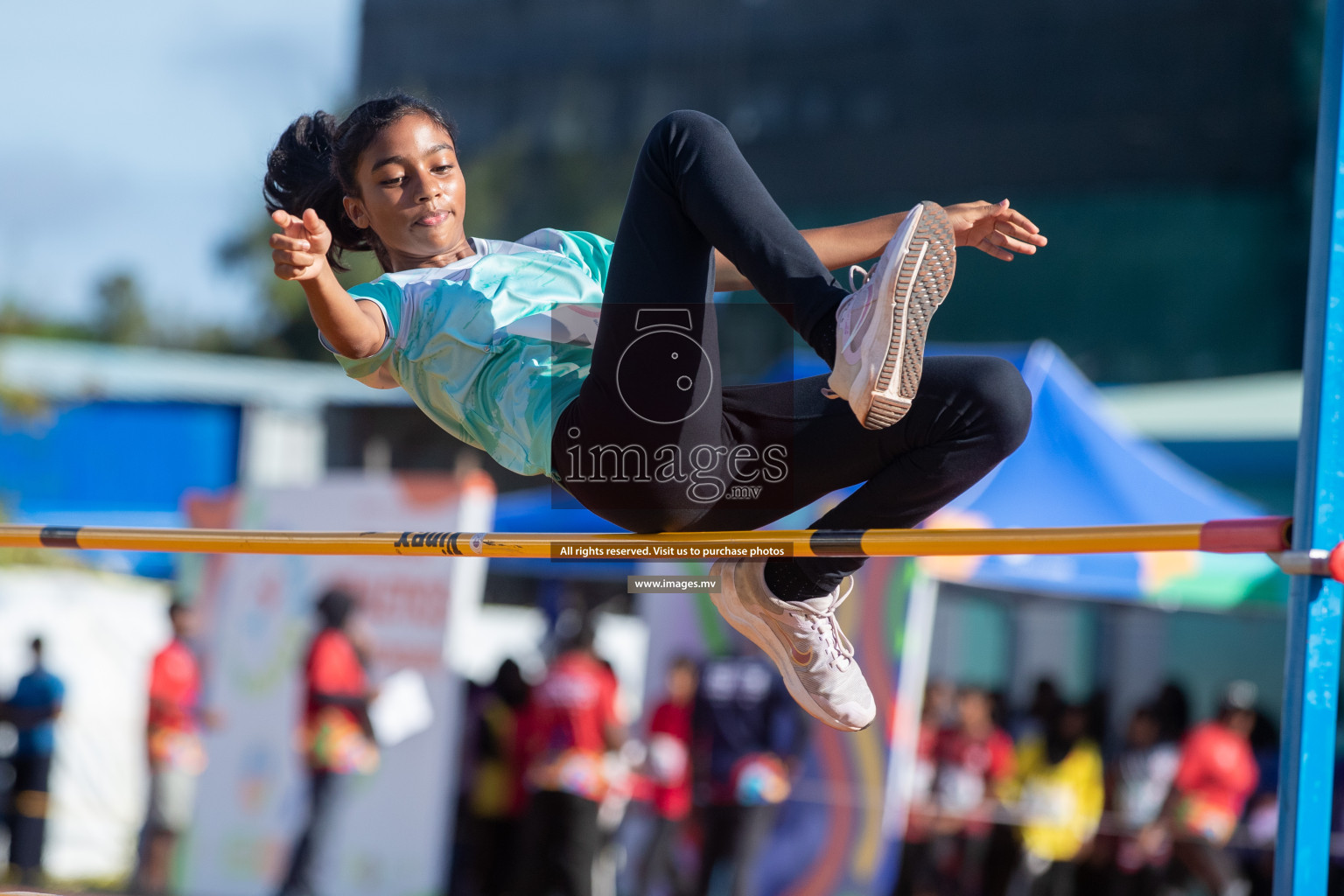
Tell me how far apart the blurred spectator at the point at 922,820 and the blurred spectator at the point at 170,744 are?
4269mm

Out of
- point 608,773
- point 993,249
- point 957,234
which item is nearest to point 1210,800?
point 608,773

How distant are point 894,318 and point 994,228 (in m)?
0.63

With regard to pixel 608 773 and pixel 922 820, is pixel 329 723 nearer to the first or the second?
pixel 608 773

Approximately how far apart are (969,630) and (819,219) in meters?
6.31

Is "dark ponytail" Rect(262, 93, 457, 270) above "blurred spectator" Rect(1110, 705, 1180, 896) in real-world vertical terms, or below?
above

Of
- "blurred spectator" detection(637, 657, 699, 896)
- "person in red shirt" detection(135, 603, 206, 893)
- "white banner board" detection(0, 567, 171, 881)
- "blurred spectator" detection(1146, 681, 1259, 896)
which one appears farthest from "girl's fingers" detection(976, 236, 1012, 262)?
"white banner board" detection(0, 567, 171, 881)

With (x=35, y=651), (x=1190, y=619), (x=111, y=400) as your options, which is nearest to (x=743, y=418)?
(x=35, y=651)

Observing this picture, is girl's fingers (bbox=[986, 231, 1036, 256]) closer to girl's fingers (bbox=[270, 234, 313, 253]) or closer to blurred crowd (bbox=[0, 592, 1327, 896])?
girl's fingers (bbox=[270, 234, 313, 253])

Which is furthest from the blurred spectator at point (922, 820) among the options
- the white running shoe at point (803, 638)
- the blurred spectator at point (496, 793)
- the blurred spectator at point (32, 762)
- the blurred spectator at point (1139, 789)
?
the white running shoe at point (803, 638)

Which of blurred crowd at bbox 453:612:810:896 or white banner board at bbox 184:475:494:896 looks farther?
white banner board at bbox 184:475:494:896

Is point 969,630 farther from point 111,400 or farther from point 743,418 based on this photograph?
point 743,418

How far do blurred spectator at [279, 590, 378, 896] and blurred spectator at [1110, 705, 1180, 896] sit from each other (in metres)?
4.26

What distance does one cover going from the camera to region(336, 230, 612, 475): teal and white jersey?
2766 mm

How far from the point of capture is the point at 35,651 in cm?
890
